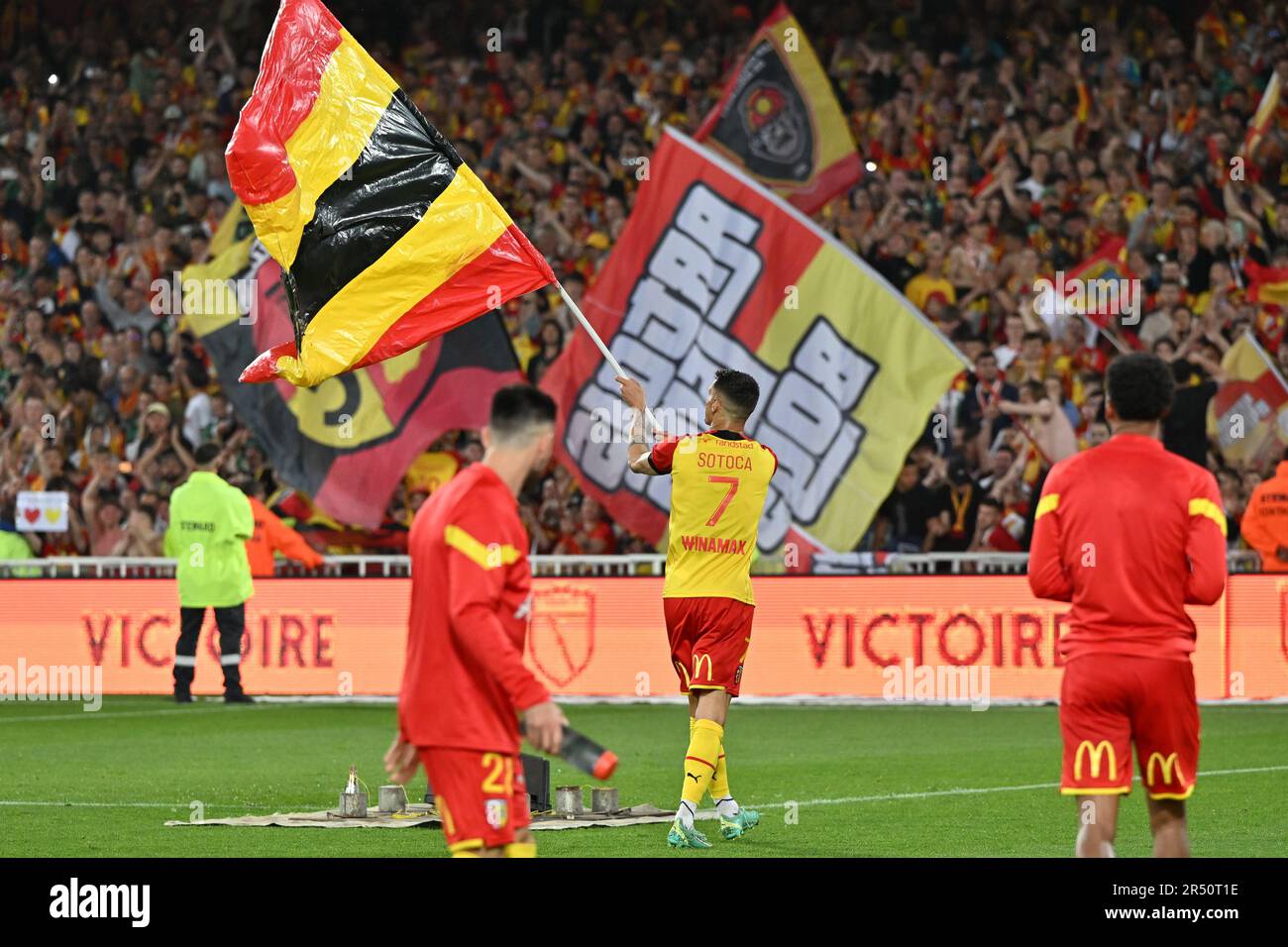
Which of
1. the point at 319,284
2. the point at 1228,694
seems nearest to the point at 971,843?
the point at 319,284

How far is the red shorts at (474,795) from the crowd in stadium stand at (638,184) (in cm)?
1305

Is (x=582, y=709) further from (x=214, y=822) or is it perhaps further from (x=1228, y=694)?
(x=214, y=822)

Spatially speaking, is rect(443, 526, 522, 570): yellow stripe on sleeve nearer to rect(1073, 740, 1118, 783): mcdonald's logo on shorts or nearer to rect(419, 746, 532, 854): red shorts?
rect(419, 746, 532, 854): red shorts

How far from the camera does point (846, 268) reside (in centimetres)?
2116

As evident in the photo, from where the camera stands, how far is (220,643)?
1892cm

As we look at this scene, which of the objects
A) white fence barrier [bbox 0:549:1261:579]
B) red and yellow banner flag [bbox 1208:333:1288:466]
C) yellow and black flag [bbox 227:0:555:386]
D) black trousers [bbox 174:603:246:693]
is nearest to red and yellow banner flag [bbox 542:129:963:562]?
white fence barrier [bbox 0:549:1261:579]

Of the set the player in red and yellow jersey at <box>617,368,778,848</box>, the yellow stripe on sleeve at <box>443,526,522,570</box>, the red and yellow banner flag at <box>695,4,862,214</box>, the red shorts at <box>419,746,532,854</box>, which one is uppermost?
the red and yellow banner flag at <box>695,4,862,214</box>

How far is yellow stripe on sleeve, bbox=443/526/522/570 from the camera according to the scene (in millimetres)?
6234

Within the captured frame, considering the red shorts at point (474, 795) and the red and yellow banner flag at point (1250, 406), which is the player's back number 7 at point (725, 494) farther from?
the red and yellow banner flag at point (1250, 406)

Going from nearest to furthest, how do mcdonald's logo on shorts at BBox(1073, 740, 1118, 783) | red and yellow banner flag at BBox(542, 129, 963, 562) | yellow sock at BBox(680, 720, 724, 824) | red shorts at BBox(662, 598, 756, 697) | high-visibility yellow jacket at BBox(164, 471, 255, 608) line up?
mcdonald's logo on shorts at BBox(1073, 740, 1118, 783)
yellow sock at BBox(680, 720, 724, 824)
red shorts at BBox(662, 598, 756, 697)
high-visibility yellow jacket at BBox(164, 471, 255, 608)
red and yellow banner flag at BBox(542, 129, 963, 562)

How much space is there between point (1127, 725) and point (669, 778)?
6.54m

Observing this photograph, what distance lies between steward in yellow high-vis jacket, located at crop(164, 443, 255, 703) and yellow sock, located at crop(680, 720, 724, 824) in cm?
905

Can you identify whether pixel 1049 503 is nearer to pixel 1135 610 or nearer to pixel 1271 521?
pixel 1135 610

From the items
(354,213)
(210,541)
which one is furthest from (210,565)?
(354,213)
